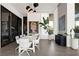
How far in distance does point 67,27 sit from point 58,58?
4949 mm

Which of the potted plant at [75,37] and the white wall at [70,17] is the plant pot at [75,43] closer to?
the potted plant at [75,37]

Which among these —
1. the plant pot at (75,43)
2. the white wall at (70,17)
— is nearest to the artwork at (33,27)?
the white wall at (70,17)

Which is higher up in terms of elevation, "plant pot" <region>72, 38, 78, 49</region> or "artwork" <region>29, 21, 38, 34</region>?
"artwork" <region>29, 21, 38, 34</region>

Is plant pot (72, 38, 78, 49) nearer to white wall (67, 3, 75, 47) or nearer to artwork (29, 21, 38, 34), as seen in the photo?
white wall (67, 3, 75, 47)

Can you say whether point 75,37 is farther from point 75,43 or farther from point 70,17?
point 70,17

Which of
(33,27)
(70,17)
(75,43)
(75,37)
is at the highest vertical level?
(70,17)

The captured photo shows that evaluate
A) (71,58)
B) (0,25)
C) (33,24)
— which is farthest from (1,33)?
(33,24)

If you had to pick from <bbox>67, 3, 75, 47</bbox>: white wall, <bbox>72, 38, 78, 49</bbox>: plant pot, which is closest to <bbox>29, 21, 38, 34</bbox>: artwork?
<bbox>67, 3, 75, 47</bbox>: white wall

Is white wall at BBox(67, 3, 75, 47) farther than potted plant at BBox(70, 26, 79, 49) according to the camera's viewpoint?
Yes

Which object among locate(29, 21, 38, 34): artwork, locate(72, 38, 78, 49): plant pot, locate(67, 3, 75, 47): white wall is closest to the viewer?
locate(72, 38, 78, 49): plant pot

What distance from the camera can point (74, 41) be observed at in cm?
821

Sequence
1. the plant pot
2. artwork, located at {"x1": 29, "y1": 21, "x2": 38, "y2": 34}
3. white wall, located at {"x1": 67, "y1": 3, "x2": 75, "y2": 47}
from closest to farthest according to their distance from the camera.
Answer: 1. the plant pot
2. white wall, located at {"x1": 67, "y1": 3, "x2": 75, "y2": 47}
3. artwork, located at {"x1": 29, "y1": 21, "x2": 38, "y2": 34}

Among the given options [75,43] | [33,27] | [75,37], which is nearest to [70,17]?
[75,37]

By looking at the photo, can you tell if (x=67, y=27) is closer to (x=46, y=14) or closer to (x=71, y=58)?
(x=71, y=58)
